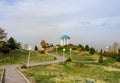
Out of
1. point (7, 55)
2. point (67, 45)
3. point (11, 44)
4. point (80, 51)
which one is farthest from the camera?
point (67, 45)

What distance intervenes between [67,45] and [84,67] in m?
40.8

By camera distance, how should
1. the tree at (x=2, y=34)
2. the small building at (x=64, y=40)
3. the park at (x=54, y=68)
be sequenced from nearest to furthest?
the park at (x=54, y=68), the tree at (x=2, y=34), the small building at (x=64, y=40)

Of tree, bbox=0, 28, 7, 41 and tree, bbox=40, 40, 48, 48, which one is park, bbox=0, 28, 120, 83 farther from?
tree, bbox=40, 40, 48, 48

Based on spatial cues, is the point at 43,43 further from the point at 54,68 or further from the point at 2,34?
the point at 54,68

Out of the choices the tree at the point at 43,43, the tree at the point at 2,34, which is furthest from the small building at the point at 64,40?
the tree at the point at 2,34

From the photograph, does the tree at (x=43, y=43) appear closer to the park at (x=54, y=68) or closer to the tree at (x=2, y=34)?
the park at (x=54, y=68)

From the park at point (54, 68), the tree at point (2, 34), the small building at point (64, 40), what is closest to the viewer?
the park at point (54, 68)

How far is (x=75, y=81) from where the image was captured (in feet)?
74.0

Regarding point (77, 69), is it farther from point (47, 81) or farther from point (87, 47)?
point (87, 47)

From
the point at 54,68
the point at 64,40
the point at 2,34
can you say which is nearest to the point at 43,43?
the point at 64,40

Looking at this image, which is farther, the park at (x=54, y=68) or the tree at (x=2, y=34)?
the tree at (x=2, y=34)

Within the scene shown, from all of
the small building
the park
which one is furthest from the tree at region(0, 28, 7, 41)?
the small building

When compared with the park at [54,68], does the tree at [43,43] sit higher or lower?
higher

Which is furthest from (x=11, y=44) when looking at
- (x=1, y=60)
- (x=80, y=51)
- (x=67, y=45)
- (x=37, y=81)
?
(x=37, y=81)
